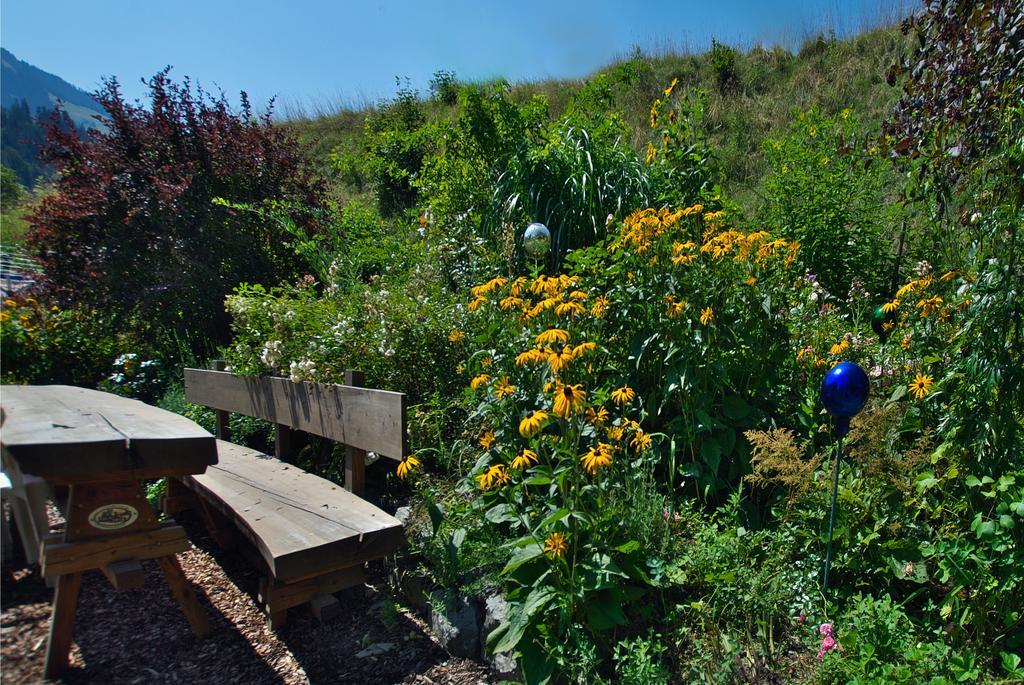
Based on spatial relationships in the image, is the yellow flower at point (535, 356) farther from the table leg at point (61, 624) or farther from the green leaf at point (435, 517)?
the table leg at point (61, 624)

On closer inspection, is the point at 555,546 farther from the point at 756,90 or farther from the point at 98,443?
the point at 756,90

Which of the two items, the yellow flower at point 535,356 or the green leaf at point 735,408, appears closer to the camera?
the yellow flower at point 535,356

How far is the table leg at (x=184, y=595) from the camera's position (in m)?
2.58

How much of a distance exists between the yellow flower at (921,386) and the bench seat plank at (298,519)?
2.21 meters

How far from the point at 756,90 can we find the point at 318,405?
12989 millimetres

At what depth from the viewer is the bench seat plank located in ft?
7.85

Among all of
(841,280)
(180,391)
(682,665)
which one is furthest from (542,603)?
(180,391)

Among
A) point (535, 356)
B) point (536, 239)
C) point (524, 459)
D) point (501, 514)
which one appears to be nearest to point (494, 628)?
point (501, 514)

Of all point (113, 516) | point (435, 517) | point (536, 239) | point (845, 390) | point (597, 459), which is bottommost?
point (435, 517)

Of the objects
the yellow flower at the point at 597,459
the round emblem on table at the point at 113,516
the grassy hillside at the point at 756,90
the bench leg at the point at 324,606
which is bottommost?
the bench leg at the point at 324,606

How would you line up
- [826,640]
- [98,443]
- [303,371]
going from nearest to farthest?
[826,640], [98,443], [303,371]

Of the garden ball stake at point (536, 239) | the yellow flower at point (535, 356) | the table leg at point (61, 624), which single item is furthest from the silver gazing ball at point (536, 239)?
the table leg at point (61, 624)

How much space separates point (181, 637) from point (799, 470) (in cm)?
266

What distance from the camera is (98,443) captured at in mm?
2109
